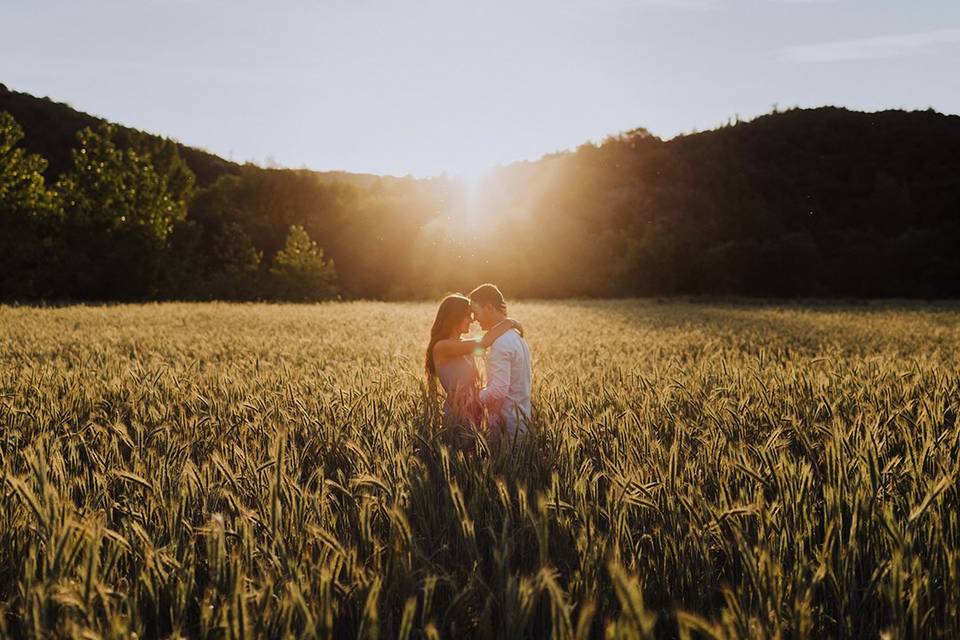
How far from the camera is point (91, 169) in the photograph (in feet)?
134

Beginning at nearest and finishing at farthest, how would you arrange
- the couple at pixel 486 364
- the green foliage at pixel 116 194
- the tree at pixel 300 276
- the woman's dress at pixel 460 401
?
the woman's dress at pixel 460 401 < the couple at pixel 486 364 < the green foliage at pixel 116 194 < the tree at pixel 300 276

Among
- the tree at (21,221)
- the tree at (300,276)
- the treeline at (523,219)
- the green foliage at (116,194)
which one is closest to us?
the tree at (21,221)

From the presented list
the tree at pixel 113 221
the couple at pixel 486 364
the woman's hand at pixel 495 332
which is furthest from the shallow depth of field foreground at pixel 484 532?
the tree at pixel 113 221

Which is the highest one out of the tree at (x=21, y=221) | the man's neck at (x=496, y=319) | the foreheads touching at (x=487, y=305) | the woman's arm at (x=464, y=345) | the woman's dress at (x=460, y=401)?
the tree at (x=21, y=221)

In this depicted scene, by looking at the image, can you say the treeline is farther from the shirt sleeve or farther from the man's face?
the shirt sleeve

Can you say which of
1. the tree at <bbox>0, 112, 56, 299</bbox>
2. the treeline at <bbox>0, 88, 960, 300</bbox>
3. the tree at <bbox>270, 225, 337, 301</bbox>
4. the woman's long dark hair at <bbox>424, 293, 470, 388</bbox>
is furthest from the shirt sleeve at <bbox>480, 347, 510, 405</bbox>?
the tree at <bbox>270, 225, 337, 301</bbox>

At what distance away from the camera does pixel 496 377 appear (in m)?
4.37

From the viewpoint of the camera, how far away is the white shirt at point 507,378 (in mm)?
4309

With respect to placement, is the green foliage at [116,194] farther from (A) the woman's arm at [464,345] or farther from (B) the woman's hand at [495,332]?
(B) the woman's hand at [495,332]

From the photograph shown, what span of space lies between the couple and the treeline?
3469 cm

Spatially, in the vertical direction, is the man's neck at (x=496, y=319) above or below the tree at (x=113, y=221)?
below

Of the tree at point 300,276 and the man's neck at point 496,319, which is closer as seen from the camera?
the man's neck at point 496,319

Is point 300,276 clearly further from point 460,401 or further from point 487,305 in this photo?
point 460,401

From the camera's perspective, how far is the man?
4.31 m
